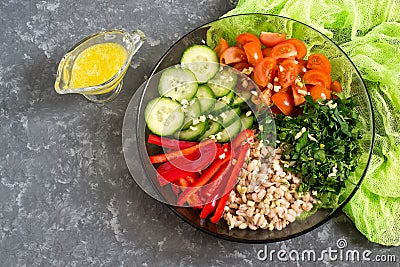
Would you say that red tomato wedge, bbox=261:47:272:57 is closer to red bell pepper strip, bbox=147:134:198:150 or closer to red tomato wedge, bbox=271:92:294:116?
red tomato wedge, bbox=271:92:294:116

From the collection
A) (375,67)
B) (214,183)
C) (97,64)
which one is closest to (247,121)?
(214,183)

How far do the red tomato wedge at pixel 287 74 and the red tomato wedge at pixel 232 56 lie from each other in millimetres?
162

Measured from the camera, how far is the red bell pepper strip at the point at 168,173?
2268mm

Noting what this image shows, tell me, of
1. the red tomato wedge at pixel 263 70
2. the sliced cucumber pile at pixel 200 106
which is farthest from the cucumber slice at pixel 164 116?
the red tomato wedge at pixel 263 70

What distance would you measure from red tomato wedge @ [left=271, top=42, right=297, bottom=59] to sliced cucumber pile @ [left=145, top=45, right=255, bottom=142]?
0.18m

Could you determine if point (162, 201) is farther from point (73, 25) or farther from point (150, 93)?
point (73, 25)

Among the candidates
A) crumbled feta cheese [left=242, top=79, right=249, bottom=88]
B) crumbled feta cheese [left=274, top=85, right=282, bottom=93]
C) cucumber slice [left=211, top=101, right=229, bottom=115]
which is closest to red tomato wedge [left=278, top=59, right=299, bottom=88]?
crumbled feta cheese [left=274, top=85, right=282, bottom=93]

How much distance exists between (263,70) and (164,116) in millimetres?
433

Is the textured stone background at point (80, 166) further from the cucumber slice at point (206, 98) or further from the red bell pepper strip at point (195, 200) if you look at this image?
the cucumber slice at point (206, 98)

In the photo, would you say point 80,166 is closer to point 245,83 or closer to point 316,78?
point 245,83

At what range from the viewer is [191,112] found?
229cm

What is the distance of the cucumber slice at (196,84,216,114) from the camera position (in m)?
2.30

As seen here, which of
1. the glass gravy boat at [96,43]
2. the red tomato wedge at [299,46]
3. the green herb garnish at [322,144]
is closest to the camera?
the green herb garnish at [322,144]

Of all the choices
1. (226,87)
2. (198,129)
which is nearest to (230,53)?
(226,87)
